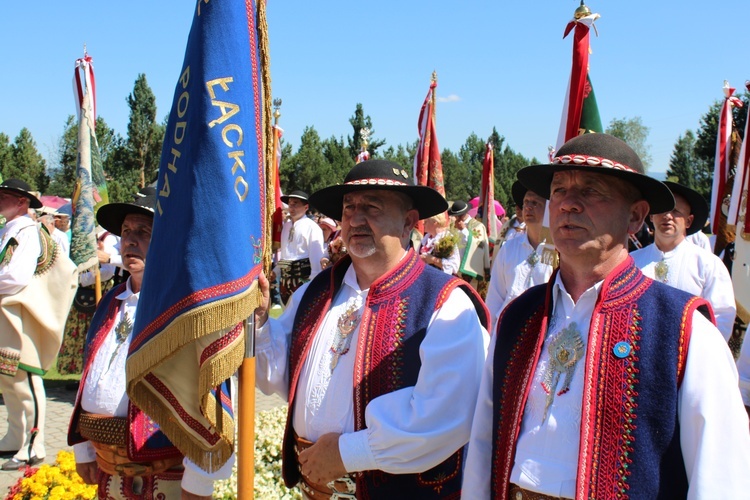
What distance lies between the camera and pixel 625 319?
7.40ft

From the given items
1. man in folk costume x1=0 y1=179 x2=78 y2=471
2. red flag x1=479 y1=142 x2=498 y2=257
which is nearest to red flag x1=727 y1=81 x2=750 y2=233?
red flag x1=479 y1=142 x2=498 y2=257

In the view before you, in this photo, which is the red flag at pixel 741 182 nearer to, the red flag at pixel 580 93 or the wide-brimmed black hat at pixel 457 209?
the red flag at pixel 580 93

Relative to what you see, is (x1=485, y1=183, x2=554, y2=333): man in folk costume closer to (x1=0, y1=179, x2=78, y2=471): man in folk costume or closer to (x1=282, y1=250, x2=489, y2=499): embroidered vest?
(x1=282, y1=250, x2=489, y2=499): embroidered vest

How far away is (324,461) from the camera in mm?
2771

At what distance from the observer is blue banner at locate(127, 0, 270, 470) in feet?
8.70

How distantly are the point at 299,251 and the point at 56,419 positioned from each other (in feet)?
15.7

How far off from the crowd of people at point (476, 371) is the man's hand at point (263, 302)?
0.02 m

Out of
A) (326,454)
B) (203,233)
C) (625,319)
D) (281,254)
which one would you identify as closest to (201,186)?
(203,233)

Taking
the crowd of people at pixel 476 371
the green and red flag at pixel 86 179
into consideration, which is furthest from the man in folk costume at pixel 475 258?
the crowd of people at pixel 476 371

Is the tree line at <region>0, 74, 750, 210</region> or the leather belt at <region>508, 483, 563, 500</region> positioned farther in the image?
the tree line at <region>0, 74, 750, 210</region>

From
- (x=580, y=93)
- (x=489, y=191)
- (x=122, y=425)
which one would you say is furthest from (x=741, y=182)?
(x=122, y=425)

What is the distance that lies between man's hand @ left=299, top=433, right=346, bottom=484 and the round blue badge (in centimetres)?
117

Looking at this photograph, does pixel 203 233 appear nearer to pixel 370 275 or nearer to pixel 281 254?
pixel 370 275

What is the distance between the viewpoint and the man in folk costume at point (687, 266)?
17.3 ft
